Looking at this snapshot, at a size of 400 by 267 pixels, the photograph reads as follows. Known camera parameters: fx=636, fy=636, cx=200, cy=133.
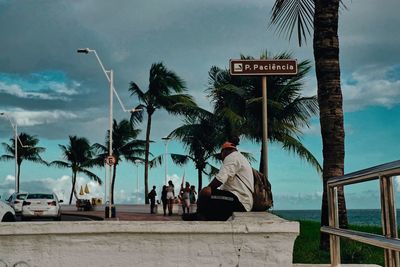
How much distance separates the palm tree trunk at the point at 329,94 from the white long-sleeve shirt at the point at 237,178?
5809mm

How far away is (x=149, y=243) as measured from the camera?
15.8 feet

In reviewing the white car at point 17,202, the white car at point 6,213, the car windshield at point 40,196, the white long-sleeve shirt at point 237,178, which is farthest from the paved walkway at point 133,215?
the white long-sleeve shirt at point 237,178

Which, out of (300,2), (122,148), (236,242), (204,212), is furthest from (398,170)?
(122,148)

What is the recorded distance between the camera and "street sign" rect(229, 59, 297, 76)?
12281 millimetres

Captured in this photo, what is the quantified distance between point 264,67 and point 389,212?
871cm

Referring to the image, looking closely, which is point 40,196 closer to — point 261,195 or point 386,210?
point 261,195

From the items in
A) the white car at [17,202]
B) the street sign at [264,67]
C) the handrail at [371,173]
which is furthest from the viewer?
the white car at [17,202]

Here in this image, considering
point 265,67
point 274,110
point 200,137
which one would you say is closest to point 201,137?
point 200,137

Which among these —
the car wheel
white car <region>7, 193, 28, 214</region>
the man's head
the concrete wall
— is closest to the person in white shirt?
the man's head

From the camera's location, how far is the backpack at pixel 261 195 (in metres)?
6.64

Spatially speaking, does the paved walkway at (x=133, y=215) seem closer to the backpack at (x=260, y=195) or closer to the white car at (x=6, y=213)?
the white car at (x=6, y=213)

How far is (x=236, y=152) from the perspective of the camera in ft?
21.0

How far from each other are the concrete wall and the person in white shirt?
1.35 meters

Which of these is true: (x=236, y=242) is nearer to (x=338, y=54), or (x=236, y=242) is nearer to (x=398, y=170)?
(x=398, y=170)
